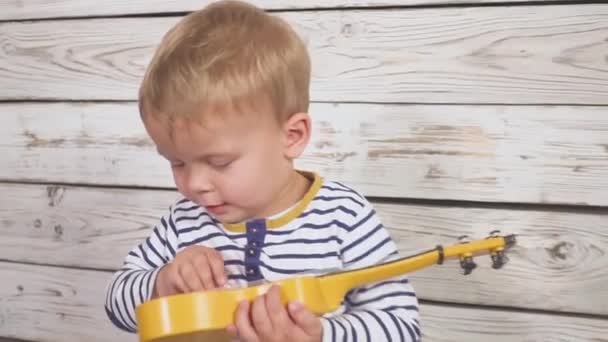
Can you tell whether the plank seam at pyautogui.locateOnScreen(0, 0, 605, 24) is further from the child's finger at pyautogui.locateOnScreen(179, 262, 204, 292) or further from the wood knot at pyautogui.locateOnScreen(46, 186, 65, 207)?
the child's finger at pyautogui.locateOnScreen(179, 262, 204, 292)

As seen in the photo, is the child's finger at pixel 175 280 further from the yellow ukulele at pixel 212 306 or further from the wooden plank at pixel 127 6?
the wooden plank at pixel 127 6

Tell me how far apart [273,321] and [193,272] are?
10 cm

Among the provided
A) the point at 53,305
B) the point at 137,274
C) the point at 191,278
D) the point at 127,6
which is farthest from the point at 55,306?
the point at 191,278

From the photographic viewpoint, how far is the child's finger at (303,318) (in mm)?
633

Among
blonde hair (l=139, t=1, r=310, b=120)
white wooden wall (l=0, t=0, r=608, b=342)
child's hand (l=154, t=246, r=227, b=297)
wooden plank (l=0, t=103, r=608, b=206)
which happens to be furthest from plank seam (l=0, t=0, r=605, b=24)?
child's hand (l=154, t=246, r=227, b=297)

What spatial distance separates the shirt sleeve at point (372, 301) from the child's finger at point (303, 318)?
44 mm

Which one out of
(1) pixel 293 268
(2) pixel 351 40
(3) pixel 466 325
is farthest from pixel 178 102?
(3) pixel 466 325

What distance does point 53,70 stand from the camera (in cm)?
123

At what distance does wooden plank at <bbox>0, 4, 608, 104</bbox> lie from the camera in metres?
0.95

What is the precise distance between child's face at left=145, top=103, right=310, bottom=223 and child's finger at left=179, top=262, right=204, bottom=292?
0.05 meters

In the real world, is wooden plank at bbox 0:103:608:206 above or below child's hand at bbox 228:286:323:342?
above

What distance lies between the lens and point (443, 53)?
1.00m

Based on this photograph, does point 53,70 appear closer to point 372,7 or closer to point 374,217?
point 372,7

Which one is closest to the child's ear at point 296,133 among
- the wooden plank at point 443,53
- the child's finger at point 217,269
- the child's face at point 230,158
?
the child's face at point 230,158
